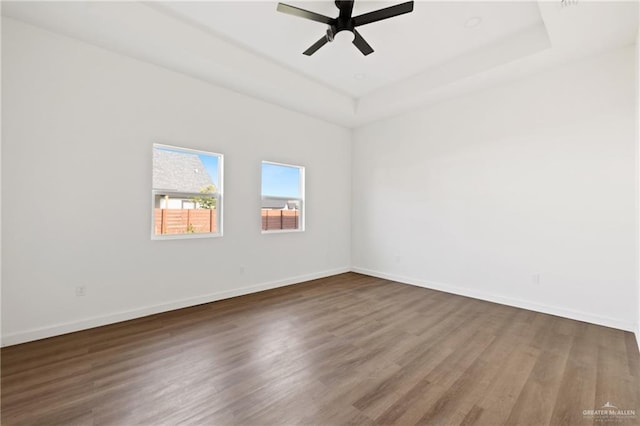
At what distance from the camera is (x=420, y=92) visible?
4125 millimetres

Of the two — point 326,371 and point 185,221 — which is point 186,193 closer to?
point 185,221

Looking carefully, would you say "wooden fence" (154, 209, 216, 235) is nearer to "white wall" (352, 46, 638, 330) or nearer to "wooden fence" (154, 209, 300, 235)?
"wooden fence" (154, 209, 300, 235)

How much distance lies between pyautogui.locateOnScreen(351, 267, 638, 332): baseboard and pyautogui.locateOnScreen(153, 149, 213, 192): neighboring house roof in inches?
141

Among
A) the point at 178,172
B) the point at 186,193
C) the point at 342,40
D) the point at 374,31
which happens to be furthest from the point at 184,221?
the point at 374,31

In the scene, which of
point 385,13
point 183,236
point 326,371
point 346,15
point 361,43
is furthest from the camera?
point 183,236

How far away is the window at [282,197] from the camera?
4.57 m

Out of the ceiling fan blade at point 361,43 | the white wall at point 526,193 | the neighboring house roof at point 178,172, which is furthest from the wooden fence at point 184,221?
the white wall at point 526,193

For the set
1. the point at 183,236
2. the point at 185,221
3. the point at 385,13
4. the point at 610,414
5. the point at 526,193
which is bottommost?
the point at 610,414

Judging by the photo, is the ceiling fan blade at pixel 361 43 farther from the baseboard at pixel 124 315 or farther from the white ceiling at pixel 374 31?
the baseboard at pixel 124 315

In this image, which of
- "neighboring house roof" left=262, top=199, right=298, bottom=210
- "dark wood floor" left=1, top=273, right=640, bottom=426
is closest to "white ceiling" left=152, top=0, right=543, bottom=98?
"neighboring house roof" left=262, top=199, right=298, bottom=210

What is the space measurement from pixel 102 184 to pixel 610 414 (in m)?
4.62

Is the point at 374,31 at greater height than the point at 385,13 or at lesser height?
greater

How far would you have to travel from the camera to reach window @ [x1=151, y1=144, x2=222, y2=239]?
3.48 meters

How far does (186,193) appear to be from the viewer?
12.1ft
